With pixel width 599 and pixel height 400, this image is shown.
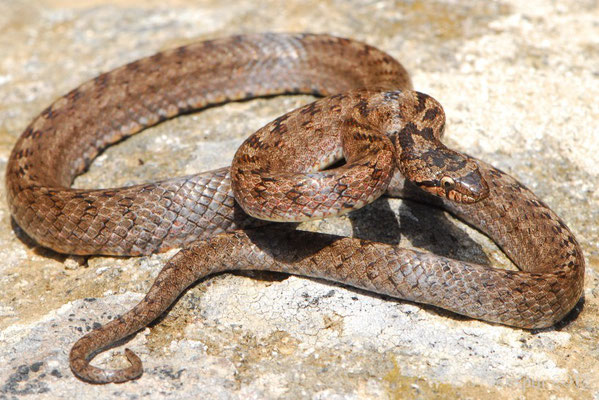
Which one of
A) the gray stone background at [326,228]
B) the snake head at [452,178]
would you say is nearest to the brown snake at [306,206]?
the snake head at [452,178]

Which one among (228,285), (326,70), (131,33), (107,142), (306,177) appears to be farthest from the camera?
(131,33)

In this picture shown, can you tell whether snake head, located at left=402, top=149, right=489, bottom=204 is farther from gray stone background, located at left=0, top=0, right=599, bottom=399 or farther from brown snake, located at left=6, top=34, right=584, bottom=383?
gray stone background, located at left=0, top=0, right=599, bottom=399

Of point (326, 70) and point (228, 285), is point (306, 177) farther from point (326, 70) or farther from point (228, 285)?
point (326, 70)

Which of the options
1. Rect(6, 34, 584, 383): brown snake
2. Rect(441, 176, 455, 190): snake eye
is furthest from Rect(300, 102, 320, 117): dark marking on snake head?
Rect(441, 176, 455, 190): snake eye

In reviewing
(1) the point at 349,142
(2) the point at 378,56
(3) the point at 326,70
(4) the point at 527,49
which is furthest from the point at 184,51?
(4) the point at 527,49

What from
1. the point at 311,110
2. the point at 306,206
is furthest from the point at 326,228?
the point at 311,110

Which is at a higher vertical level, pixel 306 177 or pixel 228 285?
pixel 306 177

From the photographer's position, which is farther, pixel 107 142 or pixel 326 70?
pixel 326 70
